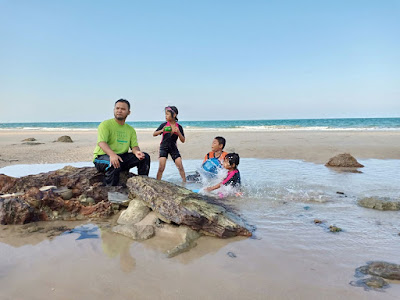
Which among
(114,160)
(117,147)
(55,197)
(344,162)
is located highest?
(117,147)

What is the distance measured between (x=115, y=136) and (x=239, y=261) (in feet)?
11.4

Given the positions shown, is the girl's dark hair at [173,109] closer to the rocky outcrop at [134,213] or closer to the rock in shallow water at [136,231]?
the rocky outcrop at [134,213]

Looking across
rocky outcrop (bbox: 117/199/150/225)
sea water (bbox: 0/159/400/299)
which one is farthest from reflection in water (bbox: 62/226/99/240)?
rocky outcrop (bbox: 117/199/150/225)

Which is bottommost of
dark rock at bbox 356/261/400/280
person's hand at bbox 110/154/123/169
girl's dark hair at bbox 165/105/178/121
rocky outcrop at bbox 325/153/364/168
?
dark rock at bbox 356/261/400/280

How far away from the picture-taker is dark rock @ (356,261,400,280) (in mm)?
2569

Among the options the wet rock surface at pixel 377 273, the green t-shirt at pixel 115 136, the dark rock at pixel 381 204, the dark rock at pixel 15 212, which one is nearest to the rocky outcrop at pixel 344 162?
the dark rock at pixel 381 204

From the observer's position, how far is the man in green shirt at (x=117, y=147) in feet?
17.1

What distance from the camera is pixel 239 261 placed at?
2.89 metres

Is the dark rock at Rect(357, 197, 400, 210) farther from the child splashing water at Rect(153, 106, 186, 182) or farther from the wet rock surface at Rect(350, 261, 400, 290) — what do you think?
the child splashing water at Rect(153, 106, 186, 182)

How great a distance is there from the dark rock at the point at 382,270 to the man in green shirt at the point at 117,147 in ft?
12.3

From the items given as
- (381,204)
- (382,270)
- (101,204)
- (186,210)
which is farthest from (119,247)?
(381,204)

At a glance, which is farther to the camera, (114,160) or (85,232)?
(114,160)

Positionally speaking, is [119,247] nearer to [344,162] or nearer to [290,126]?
[344,162]

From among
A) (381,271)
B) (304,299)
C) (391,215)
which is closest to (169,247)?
(304,299)
